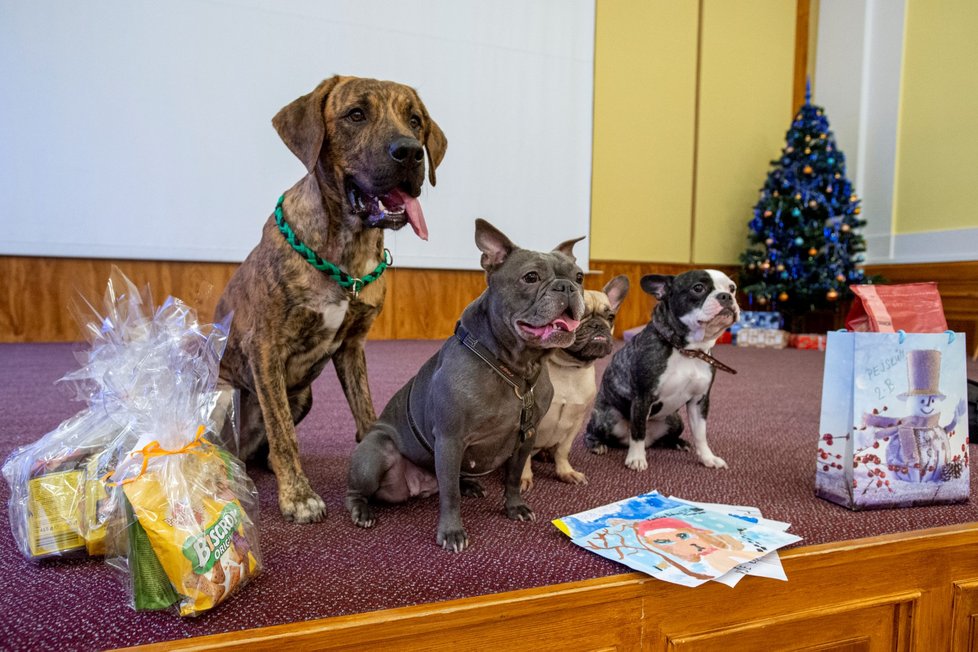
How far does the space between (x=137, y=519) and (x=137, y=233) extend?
417 centimetres

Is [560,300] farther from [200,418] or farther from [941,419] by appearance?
[941,419]

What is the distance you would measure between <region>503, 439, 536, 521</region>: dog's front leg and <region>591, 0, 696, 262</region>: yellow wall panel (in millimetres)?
4888

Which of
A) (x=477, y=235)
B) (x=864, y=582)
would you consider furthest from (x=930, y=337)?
(x=477, y=235)

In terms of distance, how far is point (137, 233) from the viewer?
456 centimetres

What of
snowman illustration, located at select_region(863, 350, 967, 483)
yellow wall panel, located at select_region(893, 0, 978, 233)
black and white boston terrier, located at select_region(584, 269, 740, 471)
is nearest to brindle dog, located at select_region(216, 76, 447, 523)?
black and white boston terrier, located at select_region(584, 269, 740, 471)

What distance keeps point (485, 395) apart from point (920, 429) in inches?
39.9

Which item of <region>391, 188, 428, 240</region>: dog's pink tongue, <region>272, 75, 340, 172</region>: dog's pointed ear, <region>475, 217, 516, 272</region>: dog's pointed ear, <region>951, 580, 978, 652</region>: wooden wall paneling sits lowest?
<region>951, 580, 978, 652</region>: wooden wall paneling

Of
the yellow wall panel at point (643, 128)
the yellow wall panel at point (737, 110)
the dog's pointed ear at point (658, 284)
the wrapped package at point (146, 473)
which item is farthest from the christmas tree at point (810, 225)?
the wrapped package at point (146, 473)

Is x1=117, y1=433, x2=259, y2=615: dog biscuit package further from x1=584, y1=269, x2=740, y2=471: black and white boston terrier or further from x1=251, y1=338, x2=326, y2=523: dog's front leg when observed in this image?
x1=584, y1=269, x2=740, y2=471: black and white boston terrier

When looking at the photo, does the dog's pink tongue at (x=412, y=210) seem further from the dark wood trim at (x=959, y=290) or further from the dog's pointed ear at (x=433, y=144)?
the dark wood trim at (x=959, y=290)

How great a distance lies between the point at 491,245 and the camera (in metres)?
1.37

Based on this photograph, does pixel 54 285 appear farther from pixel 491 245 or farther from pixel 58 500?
pixel 491 245

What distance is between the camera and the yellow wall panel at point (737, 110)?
6.53 meters

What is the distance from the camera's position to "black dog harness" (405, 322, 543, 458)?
1.33 meters
